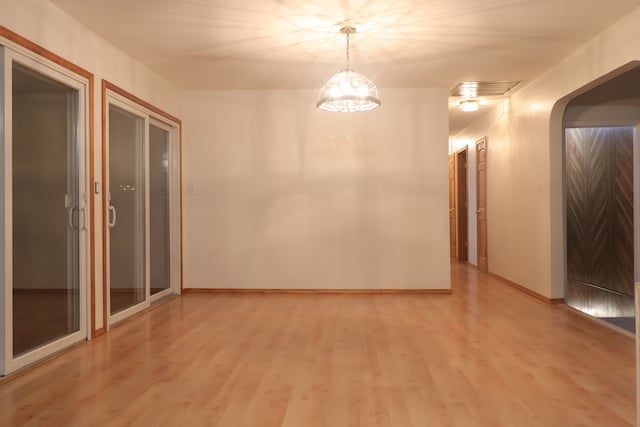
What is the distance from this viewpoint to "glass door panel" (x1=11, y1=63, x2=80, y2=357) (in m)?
3.19

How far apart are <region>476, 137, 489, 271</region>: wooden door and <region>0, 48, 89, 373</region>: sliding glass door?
20.5ft

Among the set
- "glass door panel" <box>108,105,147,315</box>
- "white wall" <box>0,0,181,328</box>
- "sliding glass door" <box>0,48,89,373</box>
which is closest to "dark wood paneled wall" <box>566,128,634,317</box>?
"glass door panel" <box>108,105,147,315</box>

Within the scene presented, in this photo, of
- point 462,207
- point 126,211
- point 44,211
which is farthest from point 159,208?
point 462,207

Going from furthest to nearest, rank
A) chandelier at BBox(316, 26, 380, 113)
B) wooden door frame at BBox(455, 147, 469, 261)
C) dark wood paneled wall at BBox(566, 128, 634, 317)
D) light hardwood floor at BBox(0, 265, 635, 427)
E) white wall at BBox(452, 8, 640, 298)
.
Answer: wooden door frame at BBox(455, 147, 469, 261)
dark wood paneled wall at BBox(566, 128, 634, 317)
white wall at BBox(452, 8, 640, 298)
chandelier at BBox(316, 26, 380, 113)
light hardwood floor at BBox(0, 265, 635, 427)

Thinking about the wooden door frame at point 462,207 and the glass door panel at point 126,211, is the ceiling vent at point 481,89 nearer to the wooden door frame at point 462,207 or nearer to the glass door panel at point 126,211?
the wooden door frame at point 462,207

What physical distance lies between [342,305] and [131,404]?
306 centimetres

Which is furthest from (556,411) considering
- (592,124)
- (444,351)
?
(592,124)

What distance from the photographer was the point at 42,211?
343cm

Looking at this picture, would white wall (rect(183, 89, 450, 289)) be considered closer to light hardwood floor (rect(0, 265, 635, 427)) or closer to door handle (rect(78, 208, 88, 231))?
light hardwood floor (rect(0, 265, 635, 427))

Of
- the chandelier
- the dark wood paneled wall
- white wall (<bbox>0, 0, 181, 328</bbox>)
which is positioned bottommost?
the dark wood paneled wall

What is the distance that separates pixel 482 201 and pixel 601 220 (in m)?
1.79

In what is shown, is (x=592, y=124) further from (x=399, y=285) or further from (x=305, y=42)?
(x=305, y=42)

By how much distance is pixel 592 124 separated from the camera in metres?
5.88

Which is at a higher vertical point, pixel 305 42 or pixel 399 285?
pixel 305 42
